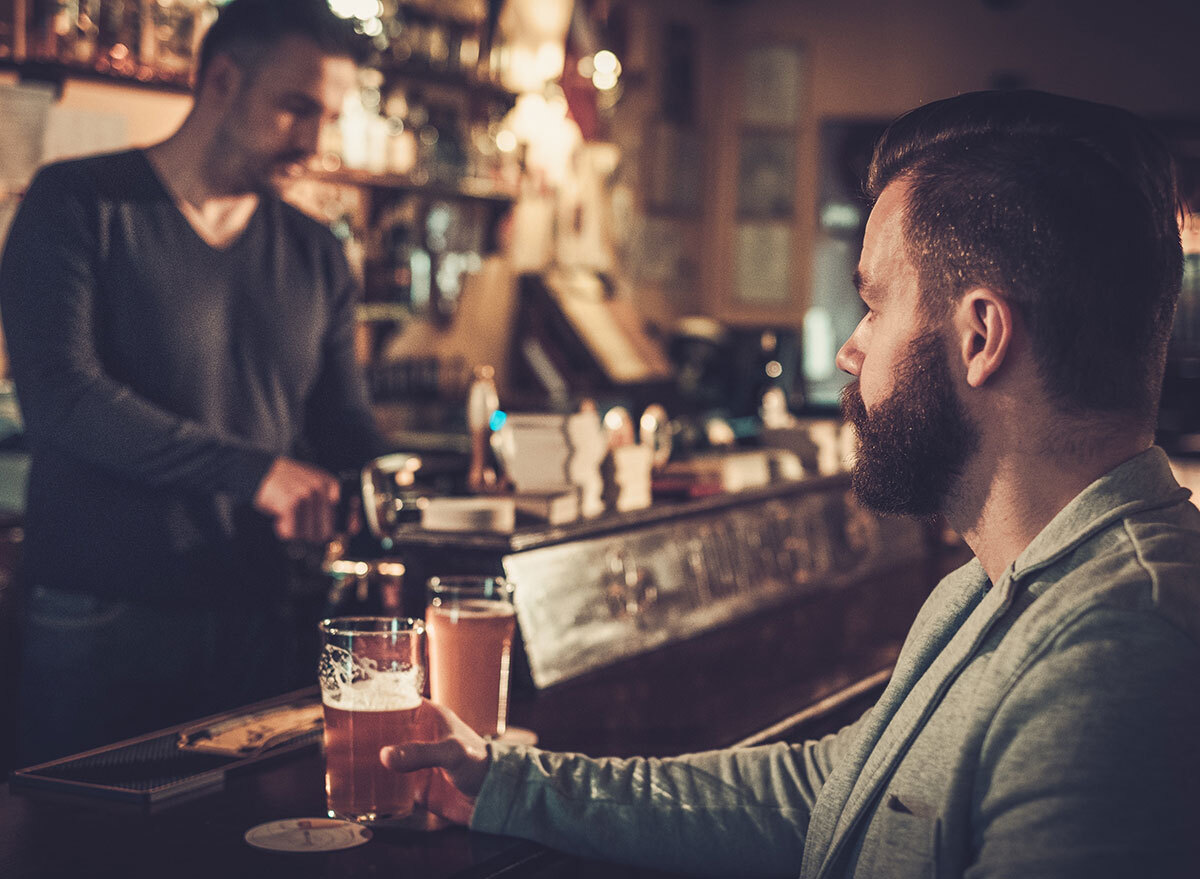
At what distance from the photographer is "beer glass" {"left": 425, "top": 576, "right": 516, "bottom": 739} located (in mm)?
1558

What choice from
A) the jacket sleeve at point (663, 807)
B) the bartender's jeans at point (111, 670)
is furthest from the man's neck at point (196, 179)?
the jacket sleeve at point (663, 807)

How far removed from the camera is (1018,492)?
1.13 metres

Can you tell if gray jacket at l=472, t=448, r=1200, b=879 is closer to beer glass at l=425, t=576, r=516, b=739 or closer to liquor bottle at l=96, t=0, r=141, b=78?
beer glass at l=425, t=576, r=516, b=739

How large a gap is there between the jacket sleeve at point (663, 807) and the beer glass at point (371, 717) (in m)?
0.09

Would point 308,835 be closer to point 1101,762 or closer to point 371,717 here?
point 371,717

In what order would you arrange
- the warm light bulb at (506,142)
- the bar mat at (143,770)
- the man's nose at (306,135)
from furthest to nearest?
1. the warm light bulb at (506,142)
2. the man's nose at (306,135)
3. the bar mat at (143,770)

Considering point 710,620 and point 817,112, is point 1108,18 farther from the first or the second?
point 710,620

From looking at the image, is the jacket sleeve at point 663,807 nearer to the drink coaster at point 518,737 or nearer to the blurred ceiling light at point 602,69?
the drink coaster at point 518,737

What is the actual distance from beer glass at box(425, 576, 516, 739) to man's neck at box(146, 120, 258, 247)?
1303mm

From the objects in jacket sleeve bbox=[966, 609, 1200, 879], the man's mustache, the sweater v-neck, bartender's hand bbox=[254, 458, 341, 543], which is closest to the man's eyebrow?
the man's mustache

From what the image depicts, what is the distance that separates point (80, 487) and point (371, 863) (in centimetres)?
147

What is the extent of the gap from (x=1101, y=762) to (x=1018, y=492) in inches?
12.7

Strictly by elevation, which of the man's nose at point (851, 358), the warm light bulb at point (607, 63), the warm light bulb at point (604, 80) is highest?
the warm light bulb at point (607, 63)

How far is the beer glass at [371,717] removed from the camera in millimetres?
1312
